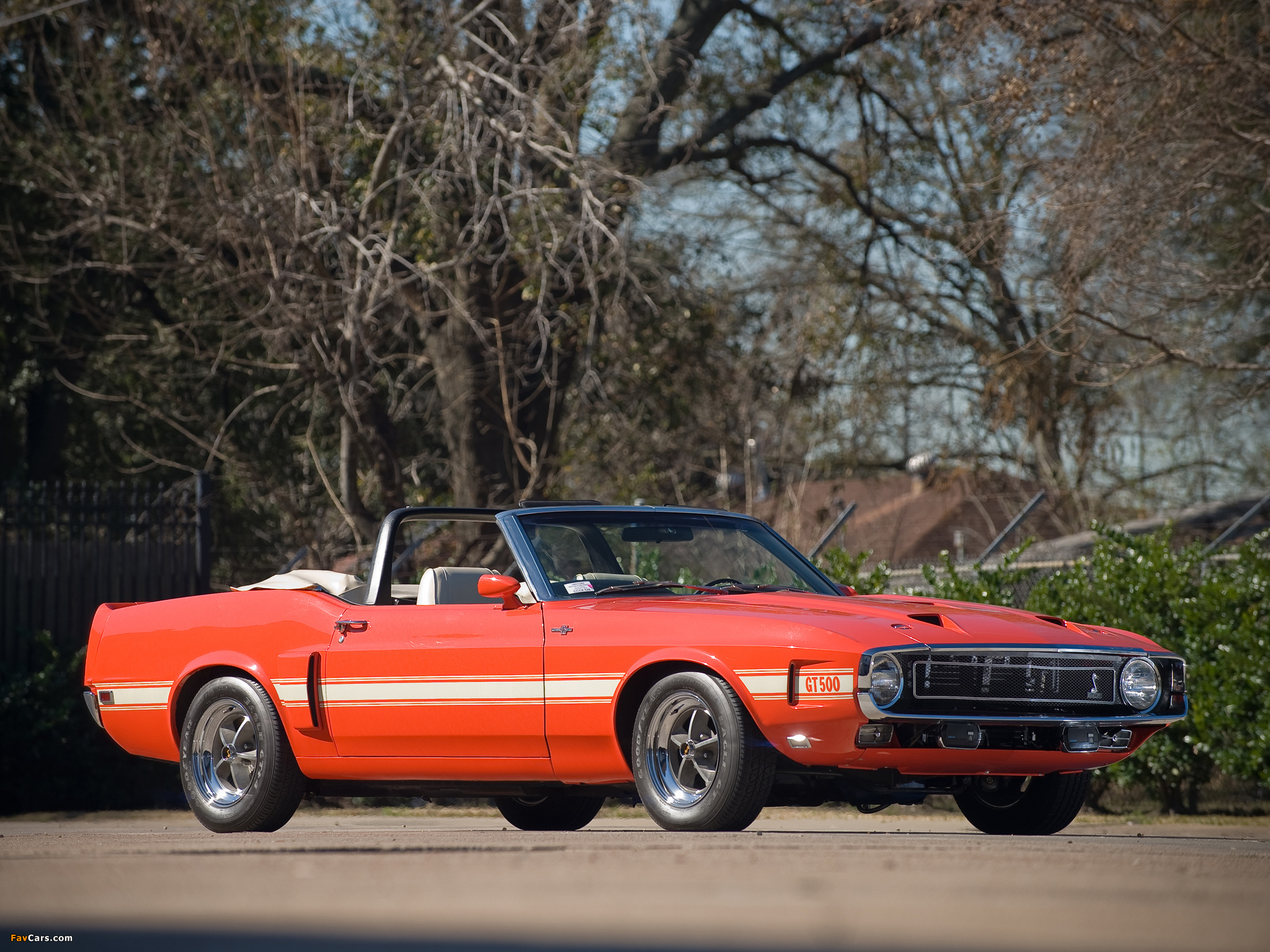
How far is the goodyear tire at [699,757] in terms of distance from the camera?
6527 mm

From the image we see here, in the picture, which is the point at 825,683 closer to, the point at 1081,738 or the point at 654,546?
the point at 1081,738

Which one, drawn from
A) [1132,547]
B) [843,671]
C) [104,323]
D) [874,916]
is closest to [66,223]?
[104,323]

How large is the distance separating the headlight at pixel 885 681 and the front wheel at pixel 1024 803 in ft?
3.73

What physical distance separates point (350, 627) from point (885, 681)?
109 inches

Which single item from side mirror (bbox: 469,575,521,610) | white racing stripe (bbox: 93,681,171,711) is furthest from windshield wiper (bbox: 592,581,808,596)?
white racing stripe (bbox: 93,681,171,711)

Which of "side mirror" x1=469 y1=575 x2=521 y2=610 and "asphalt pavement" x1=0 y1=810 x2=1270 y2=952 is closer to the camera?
"asphalt pavement" x1=0 y1=810 x2=1270 y2=952

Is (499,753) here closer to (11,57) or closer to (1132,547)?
(1132,547)

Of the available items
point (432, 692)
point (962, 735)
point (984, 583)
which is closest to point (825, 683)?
point (962, 735)

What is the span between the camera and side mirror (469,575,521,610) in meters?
7.26

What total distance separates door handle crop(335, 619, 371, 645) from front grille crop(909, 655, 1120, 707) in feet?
9.00

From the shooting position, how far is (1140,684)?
7.16 m

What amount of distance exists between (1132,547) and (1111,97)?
4162 mm

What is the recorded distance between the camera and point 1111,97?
43.7ft

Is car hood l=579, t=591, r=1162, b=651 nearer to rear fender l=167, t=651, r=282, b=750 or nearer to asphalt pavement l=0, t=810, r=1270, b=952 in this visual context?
asphalt pavement l=0, t=810, r=1270, b=952
